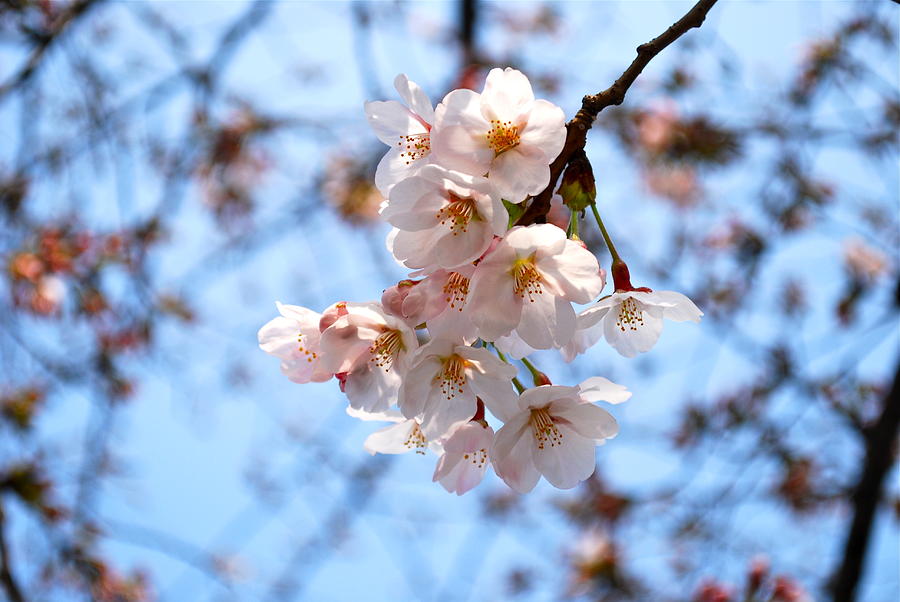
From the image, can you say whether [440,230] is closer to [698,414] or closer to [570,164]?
[570,164]

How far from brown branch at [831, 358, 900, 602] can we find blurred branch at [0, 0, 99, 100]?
327cm

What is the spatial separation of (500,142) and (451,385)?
12.6 inches

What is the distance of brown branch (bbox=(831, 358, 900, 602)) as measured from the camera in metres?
2.69

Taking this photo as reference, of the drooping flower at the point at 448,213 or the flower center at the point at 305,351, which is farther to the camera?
the flower center at the point at 305,351

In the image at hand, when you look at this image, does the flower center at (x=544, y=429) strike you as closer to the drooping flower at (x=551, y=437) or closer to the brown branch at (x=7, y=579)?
the drooping flower at (x=551, y=437)

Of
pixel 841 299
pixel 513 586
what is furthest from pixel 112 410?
pixel 841 299

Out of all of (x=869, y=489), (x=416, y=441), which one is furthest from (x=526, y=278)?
(x=869, y=489)

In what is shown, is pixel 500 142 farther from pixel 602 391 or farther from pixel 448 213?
pixel 602 391

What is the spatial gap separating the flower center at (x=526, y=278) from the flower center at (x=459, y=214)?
78 millimetres

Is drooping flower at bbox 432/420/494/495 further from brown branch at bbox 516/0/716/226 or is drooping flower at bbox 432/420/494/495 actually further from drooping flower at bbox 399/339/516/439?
brown branch at bbox 516/0/716/226

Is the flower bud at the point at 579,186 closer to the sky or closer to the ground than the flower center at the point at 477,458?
A: closer to the sky

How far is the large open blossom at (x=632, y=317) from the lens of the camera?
3.84ft

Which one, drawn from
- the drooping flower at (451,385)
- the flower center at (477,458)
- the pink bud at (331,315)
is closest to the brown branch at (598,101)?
the drooping flower at (451,385)

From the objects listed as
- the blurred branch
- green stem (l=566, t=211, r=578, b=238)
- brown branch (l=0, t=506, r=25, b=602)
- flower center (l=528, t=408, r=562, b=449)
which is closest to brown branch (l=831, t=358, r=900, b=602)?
flower center (l=528, t=408, r=562, b=449)
